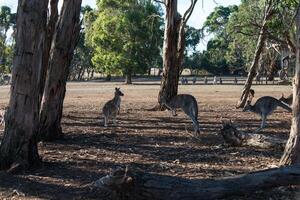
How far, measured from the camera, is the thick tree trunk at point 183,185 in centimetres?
714

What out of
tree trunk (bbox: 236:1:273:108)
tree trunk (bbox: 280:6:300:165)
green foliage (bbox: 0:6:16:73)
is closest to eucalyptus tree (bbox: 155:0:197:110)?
tree trunk (bbox: 236:1:273:108)

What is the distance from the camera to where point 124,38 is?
65.1 metres

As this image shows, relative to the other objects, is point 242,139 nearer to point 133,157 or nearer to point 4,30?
point 133,157

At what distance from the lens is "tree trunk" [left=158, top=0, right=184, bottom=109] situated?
902 inches

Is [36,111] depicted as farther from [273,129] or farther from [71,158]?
[273,129]

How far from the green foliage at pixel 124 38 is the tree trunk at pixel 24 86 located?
52.5 meters

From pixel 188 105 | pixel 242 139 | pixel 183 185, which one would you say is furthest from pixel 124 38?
pixel 183 185

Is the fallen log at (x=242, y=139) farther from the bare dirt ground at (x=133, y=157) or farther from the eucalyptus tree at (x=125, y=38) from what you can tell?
the eucalyptus tree at (x=125, y=38)

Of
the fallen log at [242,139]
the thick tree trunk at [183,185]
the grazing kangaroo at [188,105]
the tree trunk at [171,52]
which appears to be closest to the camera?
the thick tree trunk at [183,185]

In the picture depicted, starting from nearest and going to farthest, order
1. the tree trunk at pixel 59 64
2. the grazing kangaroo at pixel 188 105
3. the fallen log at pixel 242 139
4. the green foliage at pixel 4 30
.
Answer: the fallen log at pixel 242 139 → the tree trunk at pixel 59 64 → the grazing kangaroo at pixel 188 105 → the green foliage at pixel 4 30

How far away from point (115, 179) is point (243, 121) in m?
12.2

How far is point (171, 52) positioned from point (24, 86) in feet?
45.8

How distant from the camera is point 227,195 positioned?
7.43 m

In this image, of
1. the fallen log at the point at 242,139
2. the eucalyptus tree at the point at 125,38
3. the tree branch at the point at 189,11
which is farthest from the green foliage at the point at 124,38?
the fallen log at the point at 242,139
